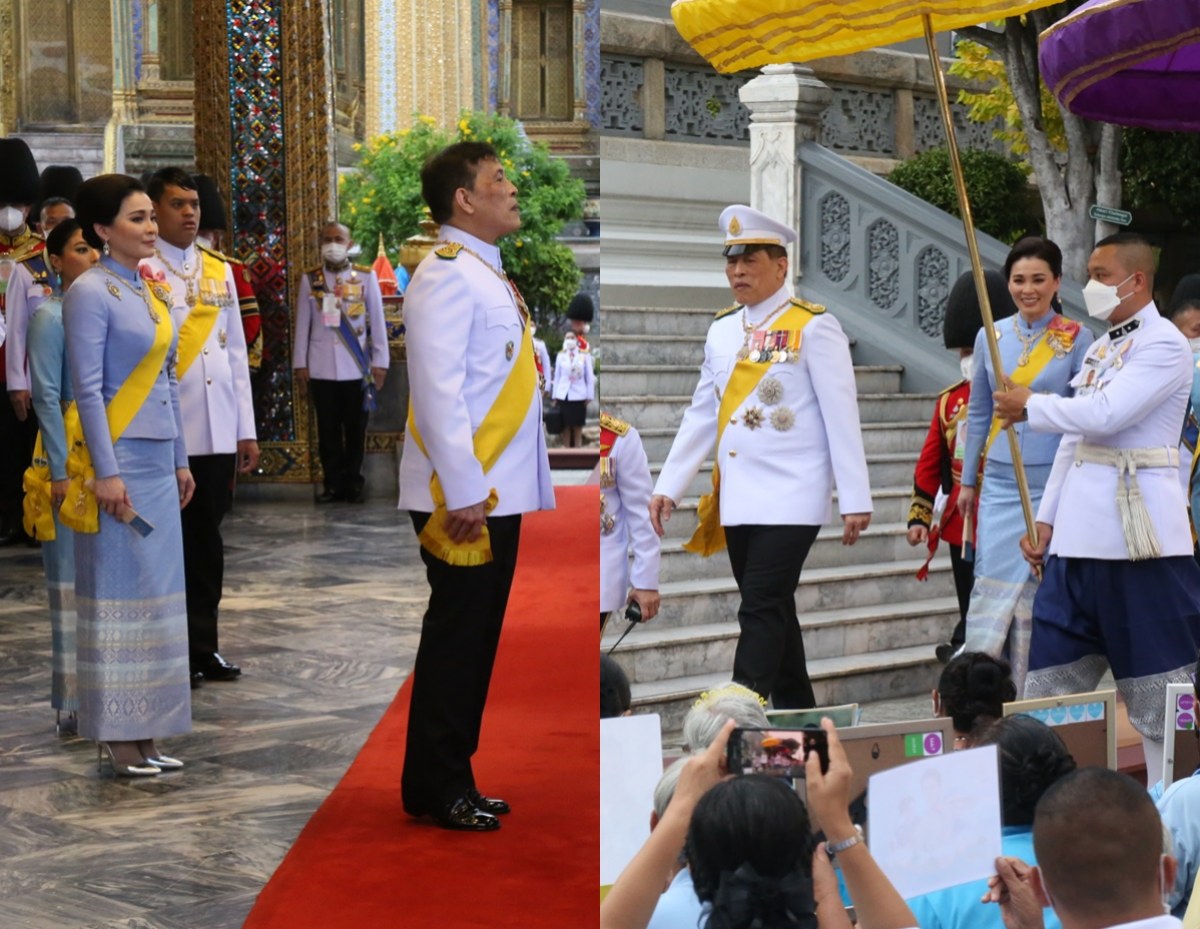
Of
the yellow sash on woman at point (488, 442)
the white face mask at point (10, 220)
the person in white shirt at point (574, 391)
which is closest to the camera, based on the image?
the yellow sash on woman at point (488, 442)

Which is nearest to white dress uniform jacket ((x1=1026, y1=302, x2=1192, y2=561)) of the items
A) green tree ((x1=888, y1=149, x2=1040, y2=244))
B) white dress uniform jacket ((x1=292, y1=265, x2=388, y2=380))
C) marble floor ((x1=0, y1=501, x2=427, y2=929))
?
marble floor ((x1=0, y1=501, x2=427, y2=929))

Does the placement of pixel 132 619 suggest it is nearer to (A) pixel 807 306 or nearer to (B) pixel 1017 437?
(A) pixel 807 306

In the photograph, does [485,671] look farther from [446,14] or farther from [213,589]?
[446,14]

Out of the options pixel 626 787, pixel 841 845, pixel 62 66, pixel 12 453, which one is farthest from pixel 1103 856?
pixel 62 66

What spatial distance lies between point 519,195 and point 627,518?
12135 mm

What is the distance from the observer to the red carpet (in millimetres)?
3049

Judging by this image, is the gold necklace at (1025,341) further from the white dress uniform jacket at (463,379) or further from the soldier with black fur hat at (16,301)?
the soldier with black fur hat at (16,301)

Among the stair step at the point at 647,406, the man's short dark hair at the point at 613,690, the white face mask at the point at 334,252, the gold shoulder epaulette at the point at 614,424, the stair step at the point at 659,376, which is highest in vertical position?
the white face mask at the point at 334,252

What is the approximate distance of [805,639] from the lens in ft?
10.5

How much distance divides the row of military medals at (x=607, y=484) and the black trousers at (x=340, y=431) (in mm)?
5670

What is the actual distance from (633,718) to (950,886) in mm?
570

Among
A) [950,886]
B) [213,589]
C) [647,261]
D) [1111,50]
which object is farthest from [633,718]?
[213,589]

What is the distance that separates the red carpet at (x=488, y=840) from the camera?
3.05 m

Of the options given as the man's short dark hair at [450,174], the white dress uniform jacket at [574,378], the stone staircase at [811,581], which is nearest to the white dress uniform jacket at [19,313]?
the white dress uniform jacket at [574,378]
